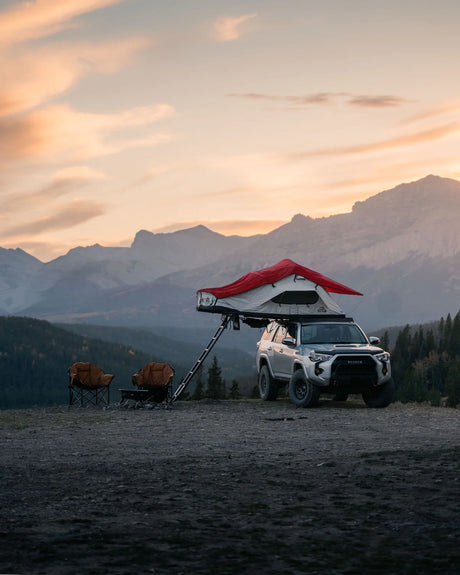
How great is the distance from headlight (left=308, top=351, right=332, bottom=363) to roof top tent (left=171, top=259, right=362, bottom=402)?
400cm

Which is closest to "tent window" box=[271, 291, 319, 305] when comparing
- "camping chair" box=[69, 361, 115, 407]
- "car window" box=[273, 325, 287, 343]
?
"car window" box=[273, 325, 287, 343]

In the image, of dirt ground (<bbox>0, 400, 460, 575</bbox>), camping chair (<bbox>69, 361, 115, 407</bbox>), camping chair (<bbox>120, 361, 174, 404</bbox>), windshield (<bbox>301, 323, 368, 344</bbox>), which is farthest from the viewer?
camping chair (<bbox>69, 361, 115, 407</bbox>)

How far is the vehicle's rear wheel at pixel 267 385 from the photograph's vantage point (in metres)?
25.8

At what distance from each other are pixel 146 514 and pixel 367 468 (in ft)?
13.1

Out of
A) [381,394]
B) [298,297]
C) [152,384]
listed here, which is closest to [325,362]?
[381,394]

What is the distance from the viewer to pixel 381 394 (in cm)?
2362

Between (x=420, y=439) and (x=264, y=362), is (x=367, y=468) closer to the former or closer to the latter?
(x=420, y=439)

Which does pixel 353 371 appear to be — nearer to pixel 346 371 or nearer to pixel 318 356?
pixel 346 371

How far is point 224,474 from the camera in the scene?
11.4 metres

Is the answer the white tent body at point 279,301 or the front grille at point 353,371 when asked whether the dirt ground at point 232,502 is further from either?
the white tent body at point 279,301

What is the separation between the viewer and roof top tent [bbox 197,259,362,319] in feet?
87.5

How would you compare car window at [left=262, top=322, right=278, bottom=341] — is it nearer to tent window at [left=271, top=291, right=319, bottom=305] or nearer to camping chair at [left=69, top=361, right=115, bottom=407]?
tent window at [left=271, top=291, right=319, bottom=305]

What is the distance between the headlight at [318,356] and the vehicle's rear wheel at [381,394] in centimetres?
209

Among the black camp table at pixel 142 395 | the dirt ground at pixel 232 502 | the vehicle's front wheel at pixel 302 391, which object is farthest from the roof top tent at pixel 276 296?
the dirt ground at pixel 232 502
